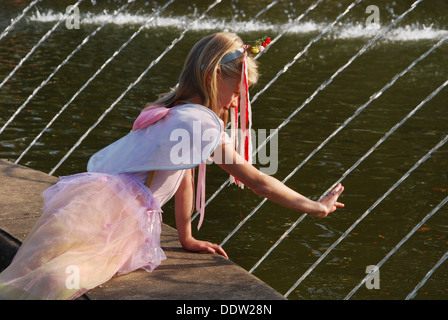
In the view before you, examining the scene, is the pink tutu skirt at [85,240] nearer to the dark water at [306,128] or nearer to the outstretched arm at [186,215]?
the outstretched arm at [186,215]

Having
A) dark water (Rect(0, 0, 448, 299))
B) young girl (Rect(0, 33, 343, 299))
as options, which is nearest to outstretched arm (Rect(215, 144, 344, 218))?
young girl (Rect(0, 33, 343, 299))

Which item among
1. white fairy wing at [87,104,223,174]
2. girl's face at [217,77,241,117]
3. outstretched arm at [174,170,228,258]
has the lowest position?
outstretched arm at [174,170,228,258]

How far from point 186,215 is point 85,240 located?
0.61 m

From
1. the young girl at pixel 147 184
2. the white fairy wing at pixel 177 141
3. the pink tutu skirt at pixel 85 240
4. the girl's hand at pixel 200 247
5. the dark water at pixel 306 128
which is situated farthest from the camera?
the dark water at pixel 306 128

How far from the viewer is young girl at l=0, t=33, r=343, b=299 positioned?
354 centimetres

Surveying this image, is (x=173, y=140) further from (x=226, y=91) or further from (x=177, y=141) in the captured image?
(x=226, y=91)

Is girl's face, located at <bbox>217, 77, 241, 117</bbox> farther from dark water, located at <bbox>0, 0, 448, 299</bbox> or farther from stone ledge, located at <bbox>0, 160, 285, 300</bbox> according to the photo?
dark water, located at <bbox>0, 0, 448, 299</bbox>

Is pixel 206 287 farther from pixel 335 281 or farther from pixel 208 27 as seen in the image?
pixel 208 27

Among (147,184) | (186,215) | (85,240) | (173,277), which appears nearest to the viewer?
(85,240)

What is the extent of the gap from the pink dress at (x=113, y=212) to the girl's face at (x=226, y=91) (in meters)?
0.20

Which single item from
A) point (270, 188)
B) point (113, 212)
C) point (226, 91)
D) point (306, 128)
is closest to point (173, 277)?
point (113, 212)

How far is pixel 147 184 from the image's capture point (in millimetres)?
3799

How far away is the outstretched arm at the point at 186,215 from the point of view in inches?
155

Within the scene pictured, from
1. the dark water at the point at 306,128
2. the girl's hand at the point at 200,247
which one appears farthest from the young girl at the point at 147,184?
the dark water at the point at 306,128
